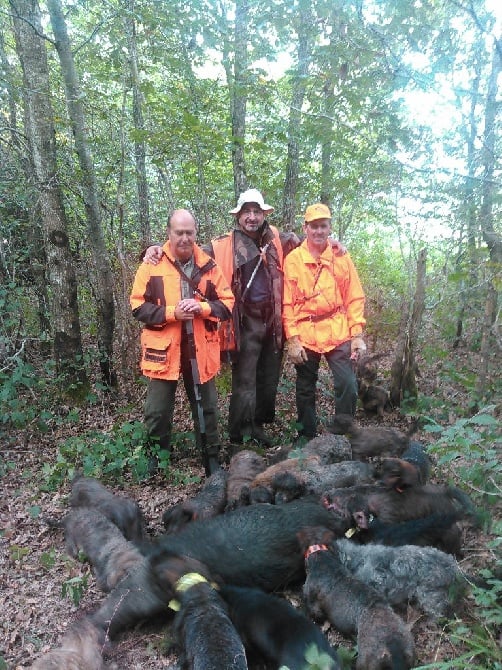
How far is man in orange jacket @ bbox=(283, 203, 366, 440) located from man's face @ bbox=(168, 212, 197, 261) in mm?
1226

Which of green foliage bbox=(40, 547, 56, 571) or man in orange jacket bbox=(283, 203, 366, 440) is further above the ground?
man in orange jacket bbox=(283, 203, 366, 440)

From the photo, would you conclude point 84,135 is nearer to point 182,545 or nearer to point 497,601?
point 182,545

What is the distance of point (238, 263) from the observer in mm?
6281

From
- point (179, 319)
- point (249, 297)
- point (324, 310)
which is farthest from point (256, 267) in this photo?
point (179, 319)

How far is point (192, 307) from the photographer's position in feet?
18.4

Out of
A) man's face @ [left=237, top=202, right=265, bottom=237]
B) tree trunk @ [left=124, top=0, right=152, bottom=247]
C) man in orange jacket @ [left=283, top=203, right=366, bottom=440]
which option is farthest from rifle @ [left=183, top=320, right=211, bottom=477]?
tree trunk @ [left=124, top=0, right=152, bottom=247]

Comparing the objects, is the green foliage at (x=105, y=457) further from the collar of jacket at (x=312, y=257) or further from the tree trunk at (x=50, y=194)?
the collar of jacket at (x=312, y=257)

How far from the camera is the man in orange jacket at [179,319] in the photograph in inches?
223

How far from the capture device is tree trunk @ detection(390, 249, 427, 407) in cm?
749

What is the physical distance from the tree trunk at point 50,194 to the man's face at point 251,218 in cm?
280

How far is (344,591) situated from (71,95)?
25.3 ft

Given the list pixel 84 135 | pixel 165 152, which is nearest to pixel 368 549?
pixel 165 152

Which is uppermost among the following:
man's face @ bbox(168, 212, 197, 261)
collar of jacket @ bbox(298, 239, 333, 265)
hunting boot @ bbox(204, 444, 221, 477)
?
man's face @ bbox(168, 212, 197, 261)

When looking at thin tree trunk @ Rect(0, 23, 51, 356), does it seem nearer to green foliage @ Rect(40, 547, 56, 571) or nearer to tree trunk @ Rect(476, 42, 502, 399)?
green foliage @ Rect(40, 547, 56, 571)
